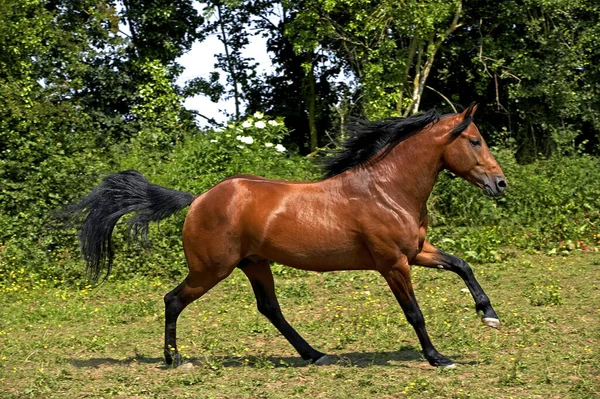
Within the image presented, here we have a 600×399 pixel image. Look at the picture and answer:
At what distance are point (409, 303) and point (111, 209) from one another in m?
2.88

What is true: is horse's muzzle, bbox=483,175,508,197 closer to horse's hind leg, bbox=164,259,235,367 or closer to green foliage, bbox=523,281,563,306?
horse's hind leg, bbox=164,259,235,367

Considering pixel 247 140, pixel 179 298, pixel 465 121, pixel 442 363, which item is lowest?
pixel 442 363

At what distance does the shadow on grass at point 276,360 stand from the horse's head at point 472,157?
1470mm

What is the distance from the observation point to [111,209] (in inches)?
310

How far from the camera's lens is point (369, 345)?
789 cm

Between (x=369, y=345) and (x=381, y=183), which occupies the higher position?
(x=381, y=183)

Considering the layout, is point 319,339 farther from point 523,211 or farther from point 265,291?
point 523,211

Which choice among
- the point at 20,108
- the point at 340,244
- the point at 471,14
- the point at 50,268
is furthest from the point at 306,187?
the point at 471,14

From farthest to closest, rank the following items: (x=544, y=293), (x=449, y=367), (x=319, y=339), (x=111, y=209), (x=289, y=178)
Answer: (x=289, y=178) → (x=544, y=293) → (x=319, y=339) → (x=111, y=209) → (x=449, y=367)

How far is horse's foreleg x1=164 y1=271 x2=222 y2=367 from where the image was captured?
24.0 feet

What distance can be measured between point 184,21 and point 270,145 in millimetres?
8265

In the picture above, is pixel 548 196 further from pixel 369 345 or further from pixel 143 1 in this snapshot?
pixel 143 1

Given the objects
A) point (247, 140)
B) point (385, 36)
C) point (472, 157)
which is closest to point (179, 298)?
point (472, 157)

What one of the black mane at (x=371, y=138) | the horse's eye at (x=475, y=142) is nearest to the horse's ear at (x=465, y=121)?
the horse's eye at (x=475, y=142)
